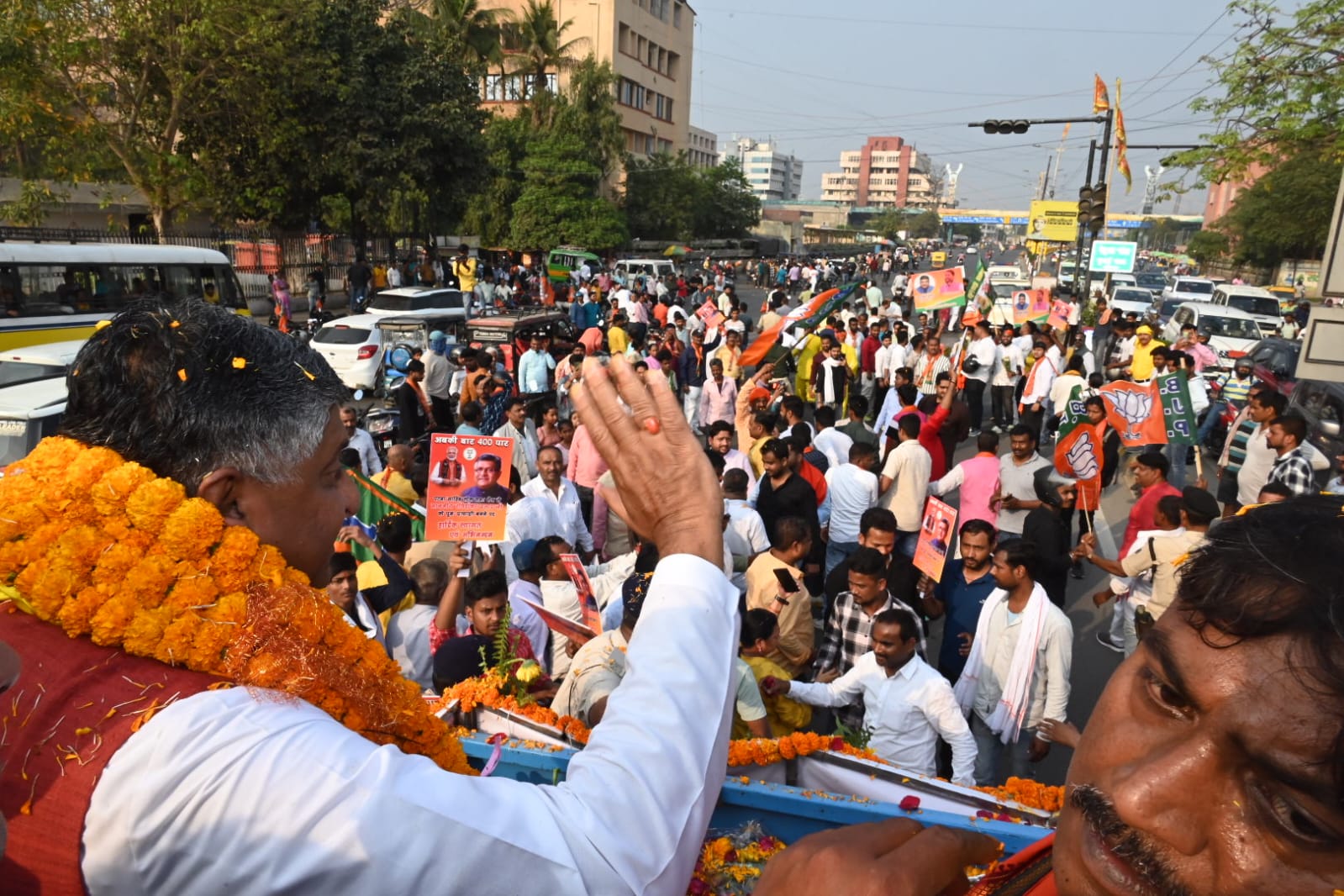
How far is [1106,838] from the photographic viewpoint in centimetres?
105

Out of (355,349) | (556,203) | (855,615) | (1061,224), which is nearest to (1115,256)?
(1061,224)

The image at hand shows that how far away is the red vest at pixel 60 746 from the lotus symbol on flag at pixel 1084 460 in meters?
6.90

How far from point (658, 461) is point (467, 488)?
14.1 ft

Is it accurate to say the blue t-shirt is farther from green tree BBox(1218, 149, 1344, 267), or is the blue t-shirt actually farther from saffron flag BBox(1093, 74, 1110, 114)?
green tree BBox(1218, 149, 1344, 267)

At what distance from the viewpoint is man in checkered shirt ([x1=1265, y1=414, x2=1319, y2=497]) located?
675cm

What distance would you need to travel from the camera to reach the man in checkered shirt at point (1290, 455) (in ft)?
22.1

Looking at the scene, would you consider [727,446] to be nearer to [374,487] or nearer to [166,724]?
[374,487]

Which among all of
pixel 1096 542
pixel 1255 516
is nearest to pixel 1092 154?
pixel 1096 542

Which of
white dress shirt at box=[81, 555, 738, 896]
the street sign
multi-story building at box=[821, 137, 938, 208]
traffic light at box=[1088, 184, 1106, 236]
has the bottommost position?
white dress shirt at box=[81, 555, 738, 896]

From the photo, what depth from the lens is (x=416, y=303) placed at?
17953 millimetres

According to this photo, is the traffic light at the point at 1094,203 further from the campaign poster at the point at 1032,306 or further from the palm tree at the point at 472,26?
the palm tree at the point at 472,26

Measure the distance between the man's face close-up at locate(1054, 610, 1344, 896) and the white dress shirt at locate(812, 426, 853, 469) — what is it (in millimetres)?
6879

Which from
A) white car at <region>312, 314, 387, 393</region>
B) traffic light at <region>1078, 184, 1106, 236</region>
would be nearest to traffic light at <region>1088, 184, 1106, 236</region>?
traffic light at <region>1078, 184, 1106, 236</region>

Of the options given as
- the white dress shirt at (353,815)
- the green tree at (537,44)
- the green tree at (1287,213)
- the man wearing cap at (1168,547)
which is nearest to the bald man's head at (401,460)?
the man wearing cap at (1168,547)
